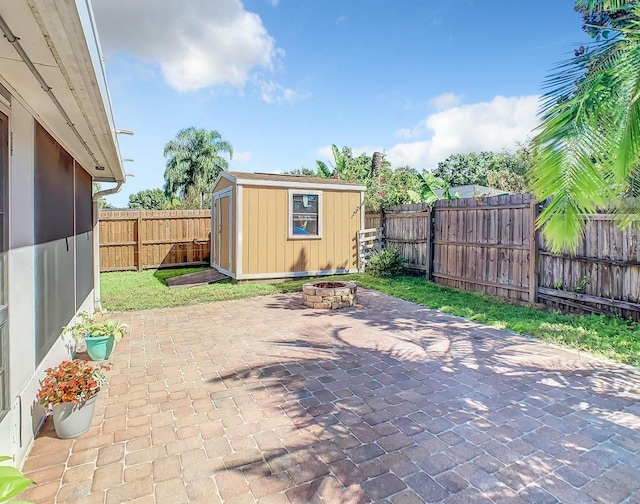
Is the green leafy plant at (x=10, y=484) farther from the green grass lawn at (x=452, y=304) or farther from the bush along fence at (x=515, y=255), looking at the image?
the bush along fence at (x=515, y=255)

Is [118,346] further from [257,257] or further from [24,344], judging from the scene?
[257,257]

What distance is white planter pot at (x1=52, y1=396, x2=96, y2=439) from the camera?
289 centimetres

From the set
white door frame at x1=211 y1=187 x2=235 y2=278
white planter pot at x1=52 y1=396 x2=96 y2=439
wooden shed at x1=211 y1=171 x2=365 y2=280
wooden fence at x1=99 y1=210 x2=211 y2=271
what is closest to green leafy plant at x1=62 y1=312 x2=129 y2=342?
white planter pot at x1=52 y1=396 x2=96 y2=439

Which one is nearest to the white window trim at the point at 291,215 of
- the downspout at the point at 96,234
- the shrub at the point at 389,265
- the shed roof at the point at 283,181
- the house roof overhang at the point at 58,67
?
the shed roof at the point at 283,181

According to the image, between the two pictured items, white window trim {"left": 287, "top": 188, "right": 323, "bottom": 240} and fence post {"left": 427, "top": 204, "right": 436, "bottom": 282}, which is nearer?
fence post {"left": 427, "top": 204, "right": 436, "bottom": 282}

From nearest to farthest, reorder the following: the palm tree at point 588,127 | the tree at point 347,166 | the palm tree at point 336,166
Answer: the palm tree at point 588,127, the palm tree at point 336,166, the tree at point 347,166

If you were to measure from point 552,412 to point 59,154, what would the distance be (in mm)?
5671

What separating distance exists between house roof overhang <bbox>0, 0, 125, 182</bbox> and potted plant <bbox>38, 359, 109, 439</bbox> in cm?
210

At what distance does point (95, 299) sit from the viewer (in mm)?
7320

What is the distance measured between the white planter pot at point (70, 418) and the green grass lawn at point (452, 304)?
4633 mm

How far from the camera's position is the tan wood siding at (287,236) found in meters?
10.0

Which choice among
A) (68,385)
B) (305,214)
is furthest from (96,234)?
(68,385)

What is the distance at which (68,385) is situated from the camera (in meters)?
2.91

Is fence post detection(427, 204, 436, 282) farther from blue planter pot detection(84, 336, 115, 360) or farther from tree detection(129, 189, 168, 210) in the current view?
→ tree detection(129, 189, 168, 210)
